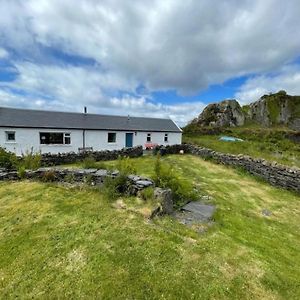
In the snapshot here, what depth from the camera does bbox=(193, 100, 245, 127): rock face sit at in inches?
1700

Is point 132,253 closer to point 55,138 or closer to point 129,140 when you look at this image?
point 55,138

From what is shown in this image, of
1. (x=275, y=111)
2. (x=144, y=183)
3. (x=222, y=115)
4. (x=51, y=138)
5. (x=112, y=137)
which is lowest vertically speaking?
(x=144, y=183)

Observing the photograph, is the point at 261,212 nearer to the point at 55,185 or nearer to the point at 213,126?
the point at 55,185

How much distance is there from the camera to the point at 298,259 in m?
5.76

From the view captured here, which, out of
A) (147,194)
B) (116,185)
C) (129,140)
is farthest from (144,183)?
(129,140)

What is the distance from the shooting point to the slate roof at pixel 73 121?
881 inches

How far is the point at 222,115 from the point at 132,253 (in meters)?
41.5

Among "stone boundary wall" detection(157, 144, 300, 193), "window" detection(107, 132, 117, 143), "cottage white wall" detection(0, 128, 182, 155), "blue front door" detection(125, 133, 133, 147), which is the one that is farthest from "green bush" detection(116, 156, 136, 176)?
"blue front door" detection(125, 133, 133, 147)

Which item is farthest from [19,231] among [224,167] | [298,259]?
[224,167]

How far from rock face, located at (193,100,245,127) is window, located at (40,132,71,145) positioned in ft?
86.1

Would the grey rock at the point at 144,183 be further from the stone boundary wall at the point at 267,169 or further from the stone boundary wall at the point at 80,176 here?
the stone boundary wall at the point at 267,169

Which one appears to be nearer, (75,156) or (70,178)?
(70,178)

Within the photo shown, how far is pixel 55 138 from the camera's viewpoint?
76.9ft

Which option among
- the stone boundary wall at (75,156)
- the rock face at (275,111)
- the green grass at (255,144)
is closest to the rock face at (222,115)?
the green grass at (255,144)
